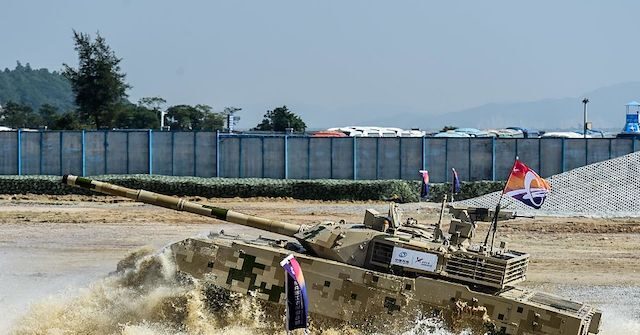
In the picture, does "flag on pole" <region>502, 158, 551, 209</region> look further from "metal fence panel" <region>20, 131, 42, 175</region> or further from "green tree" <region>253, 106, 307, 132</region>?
"green tree" <region>253, 106, 307, 132</region>

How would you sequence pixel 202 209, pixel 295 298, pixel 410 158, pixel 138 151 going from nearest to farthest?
pixel 295 298 < pixel 202 209 < pixel 410 158 < pixel 138 151

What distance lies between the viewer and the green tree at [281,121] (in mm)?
75750

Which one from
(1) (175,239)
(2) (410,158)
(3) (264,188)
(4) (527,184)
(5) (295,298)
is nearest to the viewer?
(5) (295,298)

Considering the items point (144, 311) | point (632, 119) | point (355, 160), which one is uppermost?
point (632, 119)

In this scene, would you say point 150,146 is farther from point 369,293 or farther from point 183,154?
point 369,293

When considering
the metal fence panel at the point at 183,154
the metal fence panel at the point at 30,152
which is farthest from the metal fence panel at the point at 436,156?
the metal fence panel at the point at 30,152

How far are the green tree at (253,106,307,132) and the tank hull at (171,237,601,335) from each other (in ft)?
186

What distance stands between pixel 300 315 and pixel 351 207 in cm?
2373

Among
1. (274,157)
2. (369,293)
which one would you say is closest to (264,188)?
(274,157)

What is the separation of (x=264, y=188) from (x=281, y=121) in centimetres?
3699

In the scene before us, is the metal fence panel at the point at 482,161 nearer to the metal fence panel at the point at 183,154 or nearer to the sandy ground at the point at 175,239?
the sandy ground at the point at 175,239

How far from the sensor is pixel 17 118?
108938 mm

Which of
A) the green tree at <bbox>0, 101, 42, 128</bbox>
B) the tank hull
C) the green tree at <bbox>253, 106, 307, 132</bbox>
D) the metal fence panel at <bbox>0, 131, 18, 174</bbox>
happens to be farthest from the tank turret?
the green tree at <bbox>0, 101, 42, 128</bbox>

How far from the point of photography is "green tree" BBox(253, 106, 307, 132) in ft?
249
